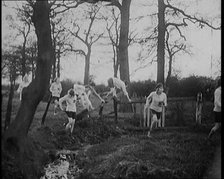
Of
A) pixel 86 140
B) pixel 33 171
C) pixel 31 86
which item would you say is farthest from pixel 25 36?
pixel 86 140

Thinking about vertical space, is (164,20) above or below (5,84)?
above

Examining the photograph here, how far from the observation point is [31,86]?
6.84 metres

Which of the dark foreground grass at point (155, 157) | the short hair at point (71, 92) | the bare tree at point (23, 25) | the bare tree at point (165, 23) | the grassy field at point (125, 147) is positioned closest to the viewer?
the dark foreground grass at point (155, 157)

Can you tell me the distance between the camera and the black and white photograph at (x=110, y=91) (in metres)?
6.77

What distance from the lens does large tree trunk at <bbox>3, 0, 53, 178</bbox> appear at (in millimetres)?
6484

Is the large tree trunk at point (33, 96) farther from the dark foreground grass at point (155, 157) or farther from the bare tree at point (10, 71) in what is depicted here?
the dark foreground grass at point (155, 157)

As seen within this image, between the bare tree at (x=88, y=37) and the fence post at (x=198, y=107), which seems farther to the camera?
the fence post at (x=198, y=107)

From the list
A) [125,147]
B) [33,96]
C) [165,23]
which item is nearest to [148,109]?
[165,23]

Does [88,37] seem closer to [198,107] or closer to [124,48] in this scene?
[124,48]

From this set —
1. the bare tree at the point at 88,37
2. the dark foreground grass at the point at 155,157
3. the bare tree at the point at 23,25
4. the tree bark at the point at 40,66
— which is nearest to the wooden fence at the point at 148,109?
the dark foreground grass at the point at 155,157

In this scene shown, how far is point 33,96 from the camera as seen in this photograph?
6754 mm

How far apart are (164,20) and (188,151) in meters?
5.24

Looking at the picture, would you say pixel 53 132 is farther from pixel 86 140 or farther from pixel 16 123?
pixel 16 123

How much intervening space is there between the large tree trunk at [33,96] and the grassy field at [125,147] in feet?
0.78
